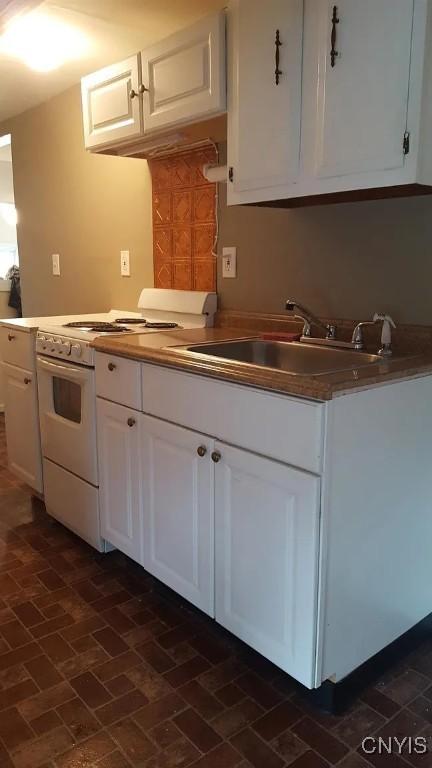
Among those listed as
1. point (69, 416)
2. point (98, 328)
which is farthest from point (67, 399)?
point (98, 328)

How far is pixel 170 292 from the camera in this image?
2682mm

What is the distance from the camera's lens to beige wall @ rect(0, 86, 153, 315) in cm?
298

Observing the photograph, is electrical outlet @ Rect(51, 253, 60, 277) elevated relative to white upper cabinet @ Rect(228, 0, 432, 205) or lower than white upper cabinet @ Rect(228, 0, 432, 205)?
lower

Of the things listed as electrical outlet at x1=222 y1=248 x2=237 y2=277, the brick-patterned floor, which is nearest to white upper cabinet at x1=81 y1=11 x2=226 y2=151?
electrical outlet at x1=222 y1=248 x2=237 y2=277

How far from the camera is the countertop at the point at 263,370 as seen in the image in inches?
50.5

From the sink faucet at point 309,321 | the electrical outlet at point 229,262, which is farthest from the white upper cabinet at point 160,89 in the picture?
the sink faucet at point 309,321

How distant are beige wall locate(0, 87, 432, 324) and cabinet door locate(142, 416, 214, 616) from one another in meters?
0.75

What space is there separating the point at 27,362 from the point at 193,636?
141cm

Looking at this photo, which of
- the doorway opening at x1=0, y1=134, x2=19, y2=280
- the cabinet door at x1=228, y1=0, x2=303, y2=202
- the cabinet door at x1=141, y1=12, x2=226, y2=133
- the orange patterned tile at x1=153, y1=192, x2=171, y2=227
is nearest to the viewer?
the cabinet door at x1=228, y1=0, x2=303, y2=202

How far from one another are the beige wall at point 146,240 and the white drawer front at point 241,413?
664 mm

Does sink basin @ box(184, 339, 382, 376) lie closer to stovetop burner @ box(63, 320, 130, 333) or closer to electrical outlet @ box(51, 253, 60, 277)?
stovetop burner @ box(63, 320, 130, 333)

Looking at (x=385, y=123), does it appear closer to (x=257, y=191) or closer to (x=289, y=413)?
(x=257, y=191)

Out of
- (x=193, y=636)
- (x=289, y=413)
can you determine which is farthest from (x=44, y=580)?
(x=289, y=413)

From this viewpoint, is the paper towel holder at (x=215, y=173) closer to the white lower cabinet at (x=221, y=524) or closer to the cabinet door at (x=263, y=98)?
the cabinet door at (x=263, y=98)
